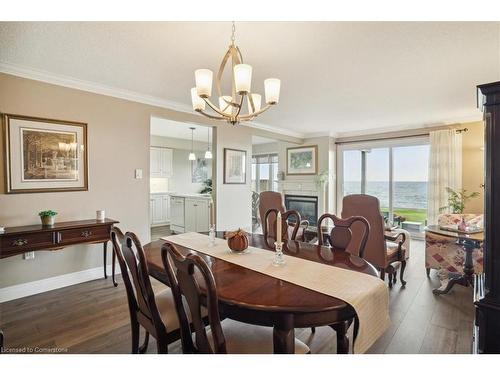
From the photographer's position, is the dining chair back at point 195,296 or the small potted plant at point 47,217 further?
the small potted plant at point 47,217

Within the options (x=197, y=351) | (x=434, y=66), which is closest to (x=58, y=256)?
(x=197, y=351)

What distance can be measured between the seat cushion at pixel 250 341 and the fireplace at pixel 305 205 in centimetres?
508

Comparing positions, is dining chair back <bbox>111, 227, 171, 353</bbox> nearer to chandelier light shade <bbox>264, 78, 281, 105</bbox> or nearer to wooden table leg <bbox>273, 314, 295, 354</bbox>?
wooden table leg <bbox>273, 314, 295, 354</bbox>

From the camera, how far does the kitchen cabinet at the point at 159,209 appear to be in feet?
22.4

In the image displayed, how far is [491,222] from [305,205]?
5.30m

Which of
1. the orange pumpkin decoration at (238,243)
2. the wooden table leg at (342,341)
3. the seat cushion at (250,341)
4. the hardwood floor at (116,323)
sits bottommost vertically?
the hardwood floor at (116,323)

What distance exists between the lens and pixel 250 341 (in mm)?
1345

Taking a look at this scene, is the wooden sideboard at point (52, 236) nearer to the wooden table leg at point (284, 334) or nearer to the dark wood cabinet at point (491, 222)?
the wooden table leg at point (284, 334)

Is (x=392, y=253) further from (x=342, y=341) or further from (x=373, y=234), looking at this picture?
(x=342, y=341)

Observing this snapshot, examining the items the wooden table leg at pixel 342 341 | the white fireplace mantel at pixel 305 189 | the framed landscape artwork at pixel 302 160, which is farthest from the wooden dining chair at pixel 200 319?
the framed landscape artwork at pixel 302 160

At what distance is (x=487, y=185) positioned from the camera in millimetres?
1328

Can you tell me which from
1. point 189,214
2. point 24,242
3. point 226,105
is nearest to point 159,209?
point 189,214
